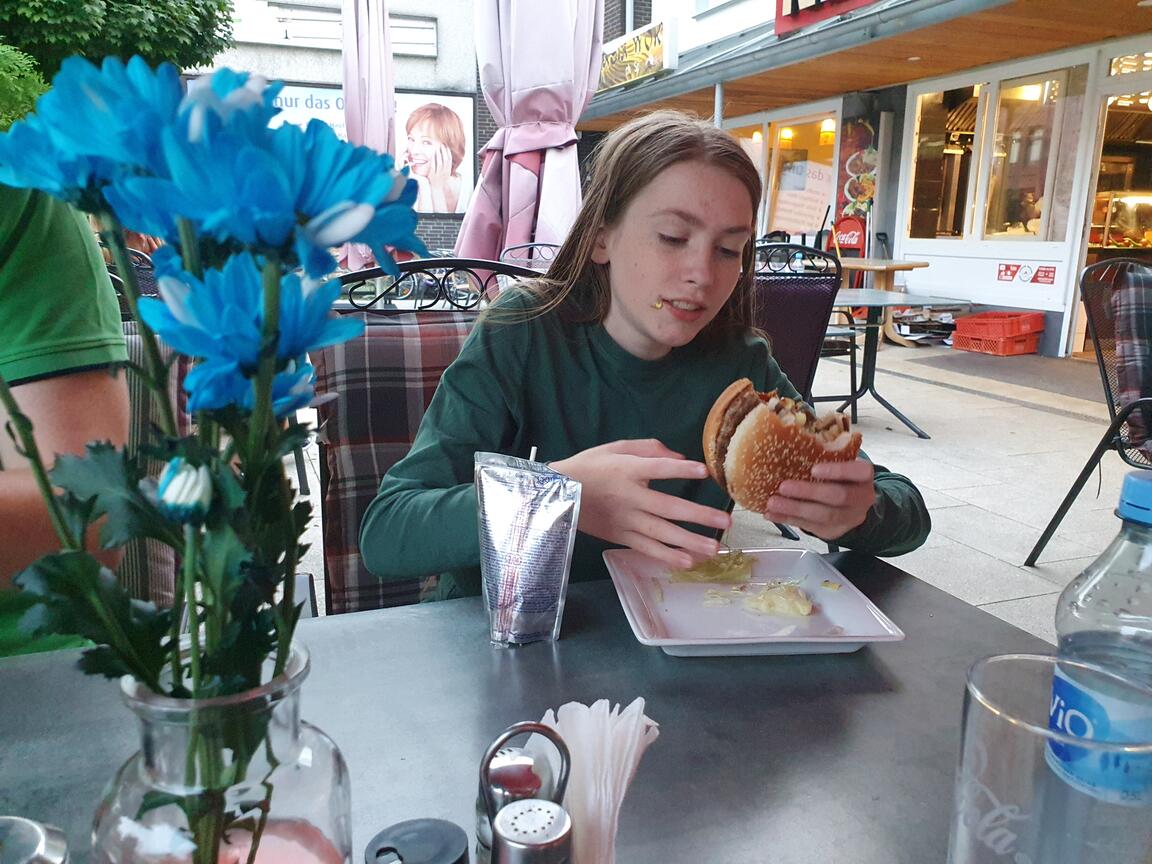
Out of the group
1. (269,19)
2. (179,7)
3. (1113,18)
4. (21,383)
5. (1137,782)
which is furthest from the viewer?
(269,19)

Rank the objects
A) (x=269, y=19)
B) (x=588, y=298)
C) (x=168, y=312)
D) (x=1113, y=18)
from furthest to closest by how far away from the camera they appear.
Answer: (x=269, y=19)
(x=1113, y=18)
(x=588, y=298)
(x=168, y=312)

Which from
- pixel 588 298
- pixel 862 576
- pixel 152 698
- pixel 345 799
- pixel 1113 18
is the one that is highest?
pixel 1113 18

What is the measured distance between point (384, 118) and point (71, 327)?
191 inches

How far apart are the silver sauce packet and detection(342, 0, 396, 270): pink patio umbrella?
4919 millimetres

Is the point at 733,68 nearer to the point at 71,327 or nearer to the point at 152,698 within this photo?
the point at 71,327

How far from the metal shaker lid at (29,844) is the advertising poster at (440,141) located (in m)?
14.1

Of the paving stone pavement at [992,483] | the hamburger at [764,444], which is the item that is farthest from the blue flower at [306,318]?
the paving stone pavement at [992,483]

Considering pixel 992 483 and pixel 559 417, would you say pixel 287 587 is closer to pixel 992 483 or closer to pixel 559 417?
pixel 559 417

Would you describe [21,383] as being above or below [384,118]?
below

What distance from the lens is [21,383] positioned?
110 cm

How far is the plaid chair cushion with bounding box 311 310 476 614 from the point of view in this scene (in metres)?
1.69

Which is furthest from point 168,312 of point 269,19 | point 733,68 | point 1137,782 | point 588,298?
point 269,19

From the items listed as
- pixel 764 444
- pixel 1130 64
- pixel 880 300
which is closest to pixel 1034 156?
pixel 1130 64

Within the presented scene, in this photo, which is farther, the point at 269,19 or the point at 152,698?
the point at 269,19
